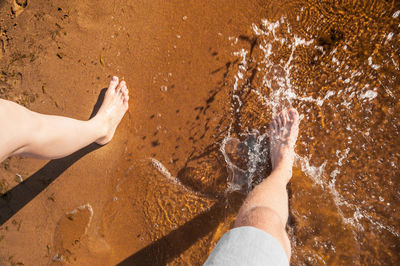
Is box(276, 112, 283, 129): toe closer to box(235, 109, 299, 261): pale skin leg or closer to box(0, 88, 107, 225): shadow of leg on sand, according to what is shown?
box(235, 109, 299, 261): pale skin leg

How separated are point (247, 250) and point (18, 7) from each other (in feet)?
8.50

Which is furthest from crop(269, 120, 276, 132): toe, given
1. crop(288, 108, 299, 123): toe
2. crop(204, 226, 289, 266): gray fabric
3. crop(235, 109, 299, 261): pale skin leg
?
crop(204, 226, 289, 266): gray fabric

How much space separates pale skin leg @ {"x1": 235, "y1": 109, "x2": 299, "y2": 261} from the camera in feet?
5.29

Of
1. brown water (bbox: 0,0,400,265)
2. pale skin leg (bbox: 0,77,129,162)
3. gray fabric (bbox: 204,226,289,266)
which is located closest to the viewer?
gray fabric (bbox: 204,226,289,266)

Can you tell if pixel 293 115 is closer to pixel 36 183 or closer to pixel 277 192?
pixel 277 192

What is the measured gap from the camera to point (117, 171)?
2.16 meters

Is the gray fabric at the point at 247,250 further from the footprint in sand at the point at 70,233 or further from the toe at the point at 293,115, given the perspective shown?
the footprint in sand at the point at 70,233

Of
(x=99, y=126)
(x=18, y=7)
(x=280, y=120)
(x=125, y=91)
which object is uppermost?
(x=18, y=7)

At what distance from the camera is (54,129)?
65.4 inches

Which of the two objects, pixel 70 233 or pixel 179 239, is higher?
pixel 179 239

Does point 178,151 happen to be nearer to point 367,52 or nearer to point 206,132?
point 206,132

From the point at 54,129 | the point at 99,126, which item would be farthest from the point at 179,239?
the point at 54,129

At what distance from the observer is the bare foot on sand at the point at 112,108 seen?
6.77ft

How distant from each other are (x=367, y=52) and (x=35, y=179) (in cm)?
283
